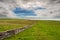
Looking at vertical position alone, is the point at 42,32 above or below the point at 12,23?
below

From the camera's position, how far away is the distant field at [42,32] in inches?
160

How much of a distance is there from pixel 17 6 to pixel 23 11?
9.1 inches

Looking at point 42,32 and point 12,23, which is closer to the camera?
point 42,32

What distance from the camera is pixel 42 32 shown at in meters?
4.16

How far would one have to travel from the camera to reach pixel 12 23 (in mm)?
4297

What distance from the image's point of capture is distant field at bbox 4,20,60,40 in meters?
4.07

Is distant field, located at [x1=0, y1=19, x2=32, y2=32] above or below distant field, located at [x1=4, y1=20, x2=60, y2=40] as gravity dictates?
above

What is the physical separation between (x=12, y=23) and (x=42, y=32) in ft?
2.98

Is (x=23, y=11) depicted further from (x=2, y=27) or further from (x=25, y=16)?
(x=2, y=27)

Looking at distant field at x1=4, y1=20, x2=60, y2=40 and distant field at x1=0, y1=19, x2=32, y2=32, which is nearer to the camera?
distant field at x1=4, y1=20, x2=60, y2=40

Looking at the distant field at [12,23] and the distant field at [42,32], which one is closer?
the distant field at [42,32]

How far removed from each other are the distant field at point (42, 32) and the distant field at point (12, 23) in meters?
0.22

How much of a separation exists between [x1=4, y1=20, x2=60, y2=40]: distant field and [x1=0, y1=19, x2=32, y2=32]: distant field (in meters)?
0.22

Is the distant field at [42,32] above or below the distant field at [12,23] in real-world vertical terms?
below
